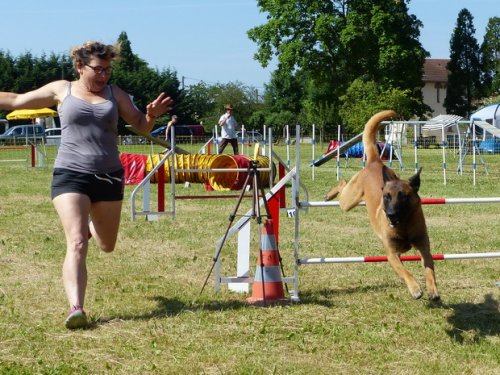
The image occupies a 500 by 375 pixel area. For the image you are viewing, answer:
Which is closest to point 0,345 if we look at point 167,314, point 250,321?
point 167,314

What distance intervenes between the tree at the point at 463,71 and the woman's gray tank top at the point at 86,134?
7781 centimetres

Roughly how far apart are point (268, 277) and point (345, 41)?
50.2 metres

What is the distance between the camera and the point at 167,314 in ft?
20.1

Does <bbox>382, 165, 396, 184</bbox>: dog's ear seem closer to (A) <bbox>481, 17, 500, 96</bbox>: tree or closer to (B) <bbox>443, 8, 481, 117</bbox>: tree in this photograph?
(B) <bbox>443, 8, 481, 117</bbox>: tree

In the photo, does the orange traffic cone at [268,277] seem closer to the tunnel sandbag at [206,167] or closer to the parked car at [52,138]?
the tunnel sandbag at [206,167]

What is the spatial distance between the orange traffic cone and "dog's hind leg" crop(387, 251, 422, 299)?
977mm

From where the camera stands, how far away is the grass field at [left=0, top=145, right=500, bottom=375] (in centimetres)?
486

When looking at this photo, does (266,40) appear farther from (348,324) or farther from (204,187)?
(348,324)

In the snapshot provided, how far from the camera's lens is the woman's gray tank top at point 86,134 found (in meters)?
5.62

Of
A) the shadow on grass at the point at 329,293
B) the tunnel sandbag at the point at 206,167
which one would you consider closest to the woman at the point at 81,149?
the shadow on grass at the point at 329,293

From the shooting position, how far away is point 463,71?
81500 mm

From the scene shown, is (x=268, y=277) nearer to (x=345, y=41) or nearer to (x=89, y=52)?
(x=89, y=52)

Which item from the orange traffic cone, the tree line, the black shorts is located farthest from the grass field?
the tree line

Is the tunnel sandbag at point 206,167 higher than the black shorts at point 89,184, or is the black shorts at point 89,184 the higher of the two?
the black shorts at point 89,184
